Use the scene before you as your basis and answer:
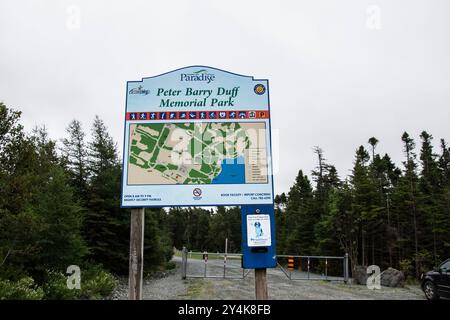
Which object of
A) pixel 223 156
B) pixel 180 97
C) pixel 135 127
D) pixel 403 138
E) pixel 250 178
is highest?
pixel 403 138

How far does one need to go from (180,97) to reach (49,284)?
40.9ft

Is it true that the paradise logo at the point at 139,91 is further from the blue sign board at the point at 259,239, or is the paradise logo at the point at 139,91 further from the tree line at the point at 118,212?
the tree line at the point at 118,212

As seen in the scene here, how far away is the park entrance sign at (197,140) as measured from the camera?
5.04 m

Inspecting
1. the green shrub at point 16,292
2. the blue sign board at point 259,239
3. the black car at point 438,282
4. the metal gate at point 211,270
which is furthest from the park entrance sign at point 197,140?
the black car at point 438,282

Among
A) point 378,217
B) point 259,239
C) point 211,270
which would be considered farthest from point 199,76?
point 378,217

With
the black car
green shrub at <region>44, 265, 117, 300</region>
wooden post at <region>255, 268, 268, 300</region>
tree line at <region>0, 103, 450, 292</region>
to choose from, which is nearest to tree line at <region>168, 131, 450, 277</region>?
tree line at <region>0, 103, 450, 292</region>

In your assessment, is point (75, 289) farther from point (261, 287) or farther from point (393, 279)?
point (393, 279)

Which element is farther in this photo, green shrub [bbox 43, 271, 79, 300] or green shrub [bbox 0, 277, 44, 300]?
green shrub [bbox 43, 271, 79, 300]

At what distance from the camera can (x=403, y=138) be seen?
151 ft

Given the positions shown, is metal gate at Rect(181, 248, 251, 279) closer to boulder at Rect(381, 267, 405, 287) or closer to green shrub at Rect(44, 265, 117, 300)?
green shrub at Rect(44, 265, 117, 300)

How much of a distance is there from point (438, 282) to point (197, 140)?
12236 millimetres

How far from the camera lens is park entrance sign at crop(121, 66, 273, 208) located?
5.04 meters
